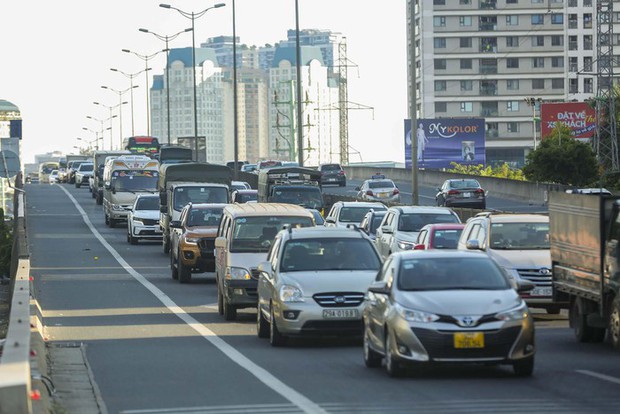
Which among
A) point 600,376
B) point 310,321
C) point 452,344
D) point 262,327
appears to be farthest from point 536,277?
point 452,344

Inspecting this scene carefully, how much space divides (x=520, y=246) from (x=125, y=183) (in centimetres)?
3820

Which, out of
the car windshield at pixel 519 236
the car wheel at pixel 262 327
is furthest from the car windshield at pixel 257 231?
the car wheel at pixel 262 327

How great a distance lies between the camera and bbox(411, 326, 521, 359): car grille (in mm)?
15570

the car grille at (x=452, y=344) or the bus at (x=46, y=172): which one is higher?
the car grille at (x=452, y=344)

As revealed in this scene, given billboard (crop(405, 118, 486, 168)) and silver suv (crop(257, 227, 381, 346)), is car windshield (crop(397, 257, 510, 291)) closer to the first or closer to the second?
silver suv (crop(257, 227, 381, 346))

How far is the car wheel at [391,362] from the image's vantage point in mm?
15959

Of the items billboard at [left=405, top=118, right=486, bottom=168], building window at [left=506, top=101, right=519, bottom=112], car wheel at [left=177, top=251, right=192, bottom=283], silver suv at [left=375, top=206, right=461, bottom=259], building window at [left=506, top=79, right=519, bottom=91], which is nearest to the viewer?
car wheel at [left=177, top=251, right=192, bottom=283]

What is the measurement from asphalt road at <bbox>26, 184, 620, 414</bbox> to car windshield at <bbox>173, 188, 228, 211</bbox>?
42.6 feet

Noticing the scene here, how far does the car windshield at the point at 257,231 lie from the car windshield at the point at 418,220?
29.9ft

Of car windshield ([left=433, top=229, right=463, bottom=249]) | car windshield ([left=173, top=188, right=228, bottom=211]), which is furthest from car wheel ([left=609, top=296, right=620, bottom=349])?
car windshield ([left=173, top=188, right=228, bottom=211])

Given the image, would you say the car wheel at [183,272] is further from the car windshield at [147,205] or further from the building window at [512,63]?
the building window at [512,63]

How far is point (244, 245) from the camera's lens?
25109 millimetres

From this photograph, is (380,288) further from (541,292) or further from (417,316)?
(541,292)

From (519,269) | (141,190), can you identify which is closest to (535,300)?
(519,269)
